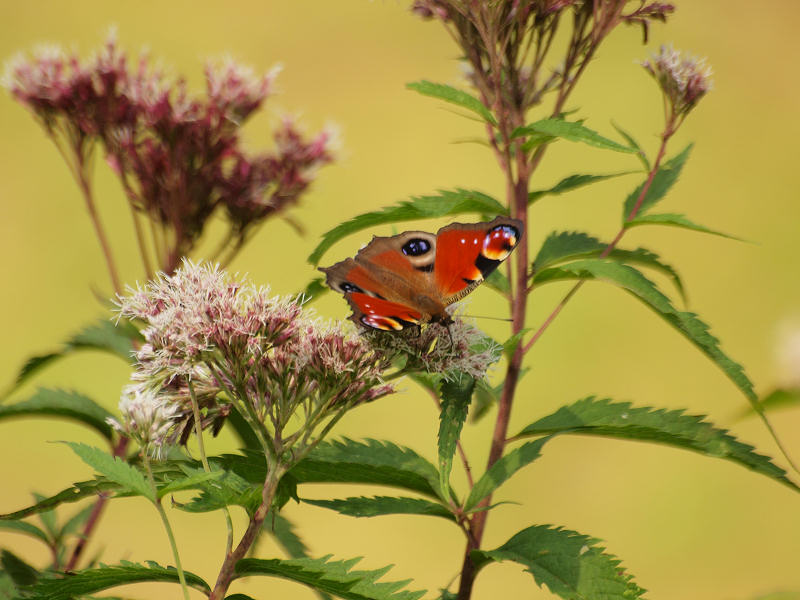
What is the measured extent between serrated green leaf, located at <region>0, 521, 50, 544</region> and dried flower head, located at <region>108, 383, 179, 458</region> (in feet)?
0.94

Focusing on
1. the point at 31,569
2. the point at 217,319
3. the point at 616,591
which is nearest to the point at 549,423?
the point at 616,591

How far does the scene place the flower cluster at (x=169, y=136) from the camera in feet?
4.07

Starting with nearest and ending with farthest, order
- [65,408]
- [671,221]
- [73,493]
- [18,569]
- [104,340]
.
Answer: [73,493]
[671,221]
[18,569]
[65,408]
[104,340]

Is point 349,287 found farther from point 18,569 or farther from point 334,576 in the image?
point 18,569

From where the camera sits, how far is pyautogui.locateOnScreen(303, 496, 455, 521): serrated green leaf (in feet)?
2.53

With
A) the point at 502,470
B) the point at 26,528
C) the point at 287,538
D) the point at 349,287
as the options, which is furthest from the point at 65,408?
the point at 502,470

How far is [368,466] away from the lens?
76 centimetres

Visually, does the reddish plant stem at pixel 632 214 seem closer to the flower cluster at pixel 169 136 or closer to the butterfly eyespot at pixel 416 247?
the butterfly eyespot at pixel 416 247

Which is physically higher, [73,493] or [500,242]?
[500,242]

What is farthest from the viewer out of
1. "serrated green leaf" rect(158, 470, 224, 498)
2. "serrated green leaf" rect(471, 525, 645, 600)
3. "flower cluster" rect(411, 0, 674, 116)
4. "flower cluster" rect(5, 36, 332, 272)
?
"flower cluster" rect(5, 36, 332, 272)

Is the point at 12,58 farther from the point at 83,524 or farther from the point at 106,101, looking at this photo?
the point at 83,524

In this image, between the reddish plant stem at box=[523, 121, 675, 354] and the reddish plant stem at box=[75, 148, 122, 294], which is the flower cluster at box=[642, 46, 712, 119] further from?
the reddish plant stem at box=[75, 148, 122, 294]

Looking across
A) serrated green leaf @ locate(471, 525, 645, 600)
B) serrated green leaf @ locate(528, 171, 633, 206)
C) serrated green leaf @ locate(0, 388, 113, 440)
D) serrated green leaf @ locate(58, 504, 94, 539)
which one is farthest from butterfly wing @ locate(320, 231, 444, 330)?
serrated green leaf @ locate(58, 504, 94, 539)

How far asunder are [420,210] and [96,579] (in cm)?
40
